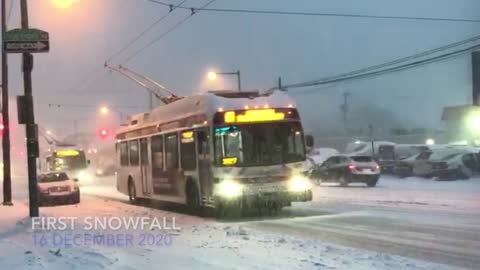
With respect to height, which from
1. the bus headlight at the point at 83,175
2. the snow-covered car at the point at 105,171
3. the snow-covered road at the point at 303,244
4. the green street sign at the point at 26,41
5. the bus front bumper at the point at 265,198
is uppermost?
the green street sign at the point at 26,41

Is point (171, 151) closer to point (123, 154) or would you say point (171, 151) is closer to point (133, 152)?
point (133, 152)

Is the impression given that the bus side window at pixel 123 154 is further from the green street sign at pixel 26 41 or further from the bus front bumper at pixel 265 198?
the bus front bumper at pixel 265 198

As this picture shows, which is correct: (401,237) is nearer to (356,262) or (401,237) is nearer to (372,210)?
(356,262)

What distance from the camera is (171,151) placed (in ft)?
68.6

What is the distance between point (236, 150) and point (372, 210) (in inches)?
169

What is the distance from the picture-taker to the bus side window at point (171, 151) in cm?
2045

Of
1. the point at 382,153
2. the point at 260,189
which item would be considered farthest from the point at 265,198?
the point at 382,153

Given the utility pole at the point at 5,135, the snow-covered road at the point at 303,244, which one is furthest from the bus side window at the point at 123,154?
the snow-covered road at the point at 303,244

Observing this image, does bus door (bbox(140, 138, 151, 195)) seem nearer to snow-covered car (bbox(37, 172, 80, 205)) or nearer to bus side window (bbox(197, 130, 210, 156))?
snow-covered car (bbox(37, 172, 80, 205))

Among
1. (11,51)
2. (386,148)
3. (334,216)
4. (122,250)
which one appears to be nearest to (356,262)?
(122,250)

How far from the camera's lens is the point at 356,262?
397 inches

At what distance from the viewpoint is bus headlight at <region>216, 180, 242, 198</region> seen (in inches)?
682

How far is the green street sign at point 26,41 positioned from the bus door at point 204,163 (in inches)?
186

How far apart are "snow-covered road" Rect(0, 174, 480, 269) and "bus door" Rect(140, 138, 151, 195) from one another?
379 centimetres
